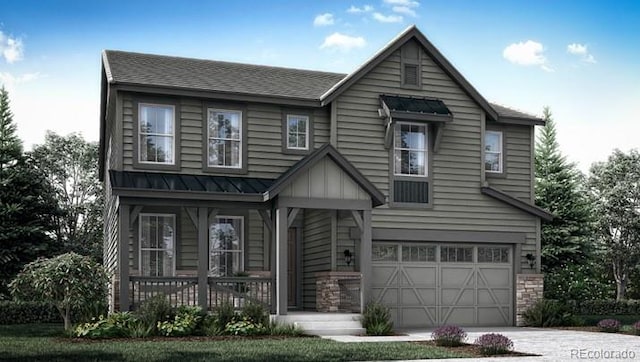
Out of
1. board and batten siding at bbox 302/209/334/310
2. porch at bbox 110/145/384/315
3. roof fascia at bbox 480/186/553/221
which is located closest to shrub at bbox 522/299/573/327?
roof fascia at bbox 480/186/553/221

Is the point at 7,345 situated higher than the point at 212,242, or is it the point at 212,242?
the point at 212,242

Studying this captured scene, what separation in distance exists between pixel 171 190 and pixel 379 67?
7485 millimetres

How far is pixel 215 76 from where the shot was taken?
24.3 metres

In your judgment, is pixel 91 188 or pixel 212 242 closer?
pixel 212 242

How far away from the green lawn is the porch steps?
1992 millimetres

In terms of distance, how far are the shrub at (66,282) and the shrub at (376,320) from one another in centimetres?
646

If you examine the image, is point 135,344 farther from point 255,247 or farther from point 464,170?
point 464,170

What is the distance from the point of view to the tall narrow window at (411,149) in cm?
2456

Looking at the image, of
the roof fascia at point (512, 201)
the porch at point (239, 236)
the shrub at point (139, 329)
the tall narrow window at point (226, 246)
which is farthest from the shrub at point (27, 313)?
the roof fascia at point (512, 201)

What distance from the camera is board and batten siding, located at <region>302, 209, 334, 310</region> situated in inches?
925

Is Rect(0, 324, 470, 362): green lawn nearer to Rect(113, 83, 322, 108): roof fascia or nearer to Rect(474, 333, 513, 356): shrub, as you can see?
Rect(474, 333, 513, 356): shrub

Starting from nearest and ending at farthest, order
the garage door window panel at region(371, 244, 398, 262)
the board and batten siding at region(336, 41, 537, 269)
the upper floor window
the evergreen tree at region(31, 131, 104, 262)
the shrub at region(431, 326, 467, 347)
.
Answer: the shrub at region(431, 326, 467, 347), the garage door window panel at region(371, 244, 398, 262), the board and batten siding at region(336, 41, 537, 269), the upper floor window, the evergreen tree at region(31, 131, 104, 262)

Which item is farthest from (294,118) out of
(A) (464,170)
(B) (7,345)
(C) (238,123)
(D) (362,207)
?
(B) (7,345)

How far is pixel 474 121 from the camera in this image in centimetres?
2545
